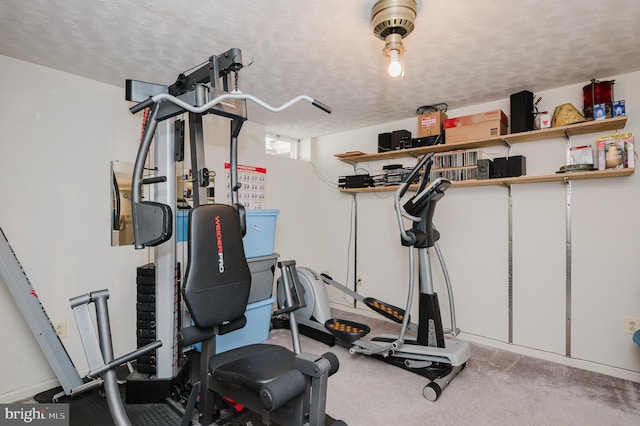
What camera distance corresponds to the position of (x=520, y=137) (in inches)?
Answer: 112

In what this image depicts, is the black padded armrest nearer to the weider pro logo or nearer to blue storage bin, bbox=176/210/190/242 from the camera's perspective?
the weider pro logo

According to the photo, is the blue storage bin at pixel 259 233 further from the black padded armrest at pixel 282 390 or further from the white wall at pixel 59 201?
the black padded armrest at pixel 282 390

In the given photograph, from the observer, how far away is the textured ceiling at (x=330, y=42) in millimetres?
1733

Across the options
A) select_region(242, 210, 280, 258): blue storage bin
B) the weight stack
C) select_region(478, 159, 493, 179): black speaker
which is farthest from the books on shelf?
the weight stack

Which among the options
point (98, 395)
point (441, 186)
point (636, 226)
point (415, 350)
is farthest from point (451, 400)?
point (98, 395)

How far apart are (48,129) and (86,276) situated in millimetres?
1105

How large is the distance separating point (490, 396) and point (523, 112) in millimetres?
2249

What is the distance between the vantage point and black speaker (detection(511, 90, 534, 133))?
2789 millimetres

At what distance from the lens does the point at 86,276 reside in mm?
2516

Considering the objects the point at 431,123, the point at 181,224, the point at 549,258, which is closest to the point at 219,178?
the point at 181,224

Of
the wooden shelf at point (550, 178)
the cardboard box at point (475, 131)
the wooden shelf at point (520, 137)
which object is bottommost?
the wooden shelf at point (550, 178)

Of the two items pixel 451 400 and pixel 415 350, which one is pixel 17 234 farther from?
pixel 451 400

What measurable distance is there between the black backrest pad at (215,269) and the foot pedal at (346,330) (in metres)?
1.39

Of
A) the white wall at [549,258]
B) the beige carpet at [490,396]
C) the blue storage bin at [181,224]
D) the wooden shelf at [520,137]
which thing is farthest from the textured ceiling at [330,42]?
the beige carpet at [490,396]
